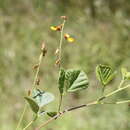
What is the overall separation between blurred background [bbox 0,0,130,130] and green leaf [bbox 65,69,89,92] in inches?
74.4

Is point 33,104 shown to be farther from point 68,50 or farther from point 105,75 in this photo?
point 68,50

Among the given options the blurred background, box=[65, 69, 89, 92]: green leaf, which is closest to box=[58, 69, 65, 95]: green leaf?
box=[65, 69, 89, 92]: green leaf

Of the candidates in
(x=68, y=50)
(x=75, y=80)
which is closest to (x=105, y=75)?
(x=75, y=80)

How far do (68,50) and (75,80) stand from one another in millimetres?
2561

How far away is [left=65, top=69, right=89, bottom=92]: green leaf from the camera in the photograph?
45 cm

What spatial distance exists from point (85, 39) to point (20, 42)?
0.50 metres

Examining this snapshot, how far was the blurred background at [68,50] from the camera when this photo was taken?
2.48 metres

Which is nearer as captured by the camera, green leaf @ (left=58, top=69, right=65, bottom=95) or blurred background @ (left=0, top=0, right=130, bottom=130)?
green leaf @ (left=58, top=69, right=65, bottom=95)

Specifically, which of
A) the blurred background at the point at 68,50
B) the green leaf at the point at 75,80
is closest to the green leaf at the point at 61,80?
the green leaf at the point at 75,80

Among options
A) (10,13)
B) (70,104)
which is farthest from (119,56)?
(10,13)

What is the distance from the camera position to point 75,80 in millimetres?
456

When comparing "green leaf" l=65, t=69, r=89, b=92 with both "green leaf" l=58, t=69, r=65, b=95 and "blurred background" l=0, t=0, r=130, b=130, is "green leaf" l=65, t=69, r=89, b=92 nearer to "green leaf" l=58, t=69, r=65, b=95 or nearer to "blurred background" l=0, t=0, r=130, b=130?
"green leaf" l=58, t=69, r=65, b=95

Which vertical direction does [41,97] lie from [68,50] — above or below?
above

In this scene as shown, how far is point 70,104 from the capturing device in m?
2.73
